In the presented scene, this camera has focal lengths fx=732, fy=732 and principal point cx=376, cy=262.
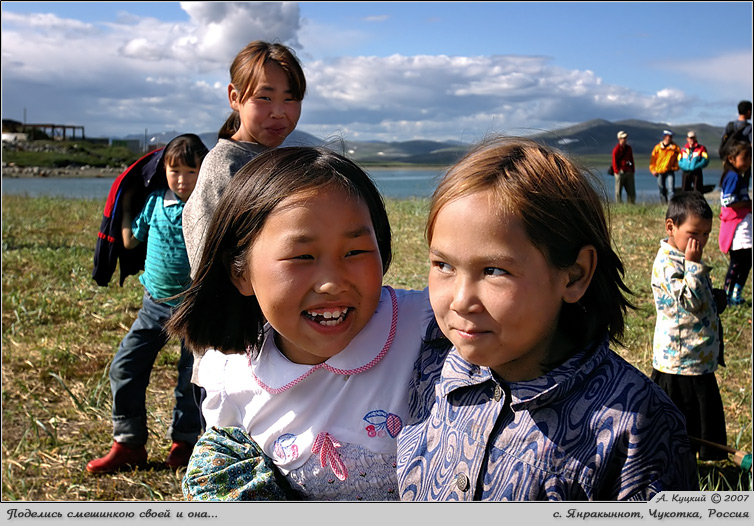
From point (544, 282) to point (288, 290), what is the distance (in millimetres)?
580

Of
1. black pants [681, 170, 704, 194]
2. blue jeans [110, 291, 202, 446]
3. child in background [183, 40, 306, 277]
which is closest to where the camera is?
child in background [183, 40, 306, 277]

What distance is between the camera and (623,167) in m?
14.2

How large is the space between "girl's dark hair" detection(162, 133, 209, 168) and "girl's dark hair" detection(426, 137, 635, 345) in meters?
2.66

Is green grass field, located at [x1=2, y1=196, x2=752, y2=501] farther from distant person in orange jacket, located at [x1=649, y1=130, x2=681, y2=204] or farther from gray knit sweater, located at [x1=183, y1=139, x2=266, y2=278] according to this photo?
distant person in orange jacket, located at [x1=649, y1=130, x2=681, y2=204]

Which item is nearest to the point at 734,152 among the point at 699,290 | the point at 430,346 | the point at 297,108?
the point at 699,290

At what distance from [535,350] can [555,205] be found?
32 cm

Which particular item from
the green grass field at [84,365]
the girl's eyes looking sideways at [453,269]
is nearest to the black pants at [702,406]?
the green grass field at [84,365]

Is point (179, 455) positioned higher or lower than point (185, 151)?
lower

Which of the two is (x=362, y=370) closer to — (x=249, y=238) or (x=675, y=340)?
(x=249, y=238)

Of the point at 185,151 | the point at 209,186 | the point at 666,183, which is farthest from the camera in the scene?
the point at 666,183

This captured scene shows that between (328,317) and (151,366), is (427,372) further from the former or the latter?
(151,366)

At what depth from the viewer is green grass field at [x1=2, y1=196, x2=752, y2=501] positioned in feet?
11.7

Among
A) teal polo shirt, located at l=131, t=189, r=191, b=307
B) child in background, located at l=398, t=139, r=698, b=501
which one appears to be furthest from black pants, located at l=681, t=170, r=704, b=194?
child in background, located at l=398, t=139, r=698, b=501

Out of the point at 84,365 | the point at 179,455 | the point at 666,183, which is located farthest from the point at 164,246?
the point at 666,183
